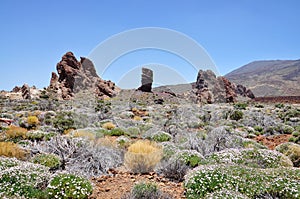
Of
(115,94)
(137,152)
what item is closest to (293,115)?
(137,152)

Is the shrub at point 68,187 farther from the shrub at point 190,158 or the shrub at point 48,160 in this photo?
the shrub at point 190,158

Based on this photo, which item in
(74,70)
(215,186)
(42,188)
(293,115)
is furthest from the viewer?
(74,70)

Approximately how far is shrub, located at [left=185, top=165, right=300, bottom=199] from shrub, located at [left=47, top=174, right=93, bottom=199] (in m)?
1.87

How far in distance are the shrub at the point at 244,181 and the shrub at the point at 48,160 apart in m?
3.14

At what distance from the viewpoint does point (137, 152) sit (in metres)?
6.95

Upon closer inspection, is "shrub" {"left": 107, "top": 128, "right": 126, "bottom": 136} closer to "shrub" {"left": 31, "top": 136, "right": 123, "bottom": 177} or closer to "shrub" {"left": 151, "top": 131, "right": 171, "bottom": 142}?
"shrub" {"left": 151, "top": 131, "right": 171, "bottom": 142}

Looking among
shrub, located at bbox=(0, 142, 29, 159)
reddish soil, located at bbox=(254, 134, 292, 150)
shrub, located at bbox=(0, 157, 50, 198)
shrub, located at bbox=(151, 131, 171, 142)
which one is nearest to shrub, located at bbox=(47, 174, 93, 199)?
shrub, located at bbox=(0, 157, 50, 198)

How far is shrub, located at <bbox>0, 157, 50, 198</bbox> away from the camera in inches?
180

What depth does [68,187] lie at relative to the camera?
4.73 metres

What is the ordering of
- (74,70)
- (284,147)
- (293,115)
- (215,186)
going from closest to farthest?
(215,186)
(284,147)
(293,115)
(74,70)

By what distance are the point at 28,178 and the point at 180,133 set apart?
25.7 feet

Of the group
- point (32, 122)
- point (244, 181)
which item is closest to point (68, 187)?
point (244, 181)

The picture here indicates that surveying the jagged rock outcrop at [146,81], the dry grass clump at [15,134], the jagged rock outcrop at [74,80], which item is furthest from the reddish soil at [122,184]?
the jagged rock outcrop at [146,81]

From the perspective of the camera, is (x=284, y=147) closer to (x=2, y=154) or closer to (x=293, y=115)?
(x=2, y=154)
